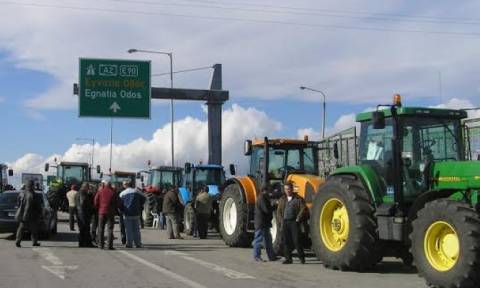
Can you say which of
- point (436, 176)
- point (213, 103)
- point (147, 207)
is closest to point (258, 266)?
point (436, 176)

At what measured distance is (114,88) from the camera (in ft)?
95.7

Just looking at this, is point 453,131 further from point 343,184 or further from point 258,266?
point 258,266

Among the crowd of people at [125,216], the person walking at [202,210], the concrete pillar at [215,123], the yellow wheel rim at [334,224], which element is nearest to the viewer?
the yellow wheel rim at [334,224]

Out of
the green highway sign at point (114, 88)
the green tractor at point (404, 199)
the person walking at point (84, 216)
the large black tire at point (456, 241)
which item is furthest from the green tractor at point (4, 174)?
the large black tire at point (456, 241)

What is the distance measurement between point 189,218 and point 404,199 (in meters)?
11.4

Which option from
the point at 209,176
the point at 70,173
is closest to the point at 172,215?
the point at 209,176

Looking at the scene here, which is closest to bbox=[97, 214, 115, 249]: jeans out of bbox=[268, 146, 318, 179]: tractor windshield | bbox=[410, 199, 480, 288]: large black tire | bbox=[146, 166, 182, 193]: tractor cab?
bbox=[268, 146, 318, 179]: tractor windshield

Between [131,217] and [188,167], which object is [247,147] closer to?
[131,217]

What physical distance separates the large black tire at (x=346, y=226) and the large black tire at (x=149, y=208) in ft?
45.4

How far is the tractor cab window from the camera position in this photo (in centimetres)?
1192

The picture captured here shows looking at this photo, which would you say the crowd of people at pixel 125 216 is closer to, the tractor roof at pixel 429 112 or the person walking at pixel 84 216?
the person walking at pixel 84 216

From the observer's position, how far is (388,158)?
11969 mm

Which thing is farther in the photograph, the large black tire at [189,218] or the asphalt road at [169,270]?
the large black tire at [189,218]

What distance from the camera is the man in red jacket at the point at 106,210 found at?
53.5 ft
